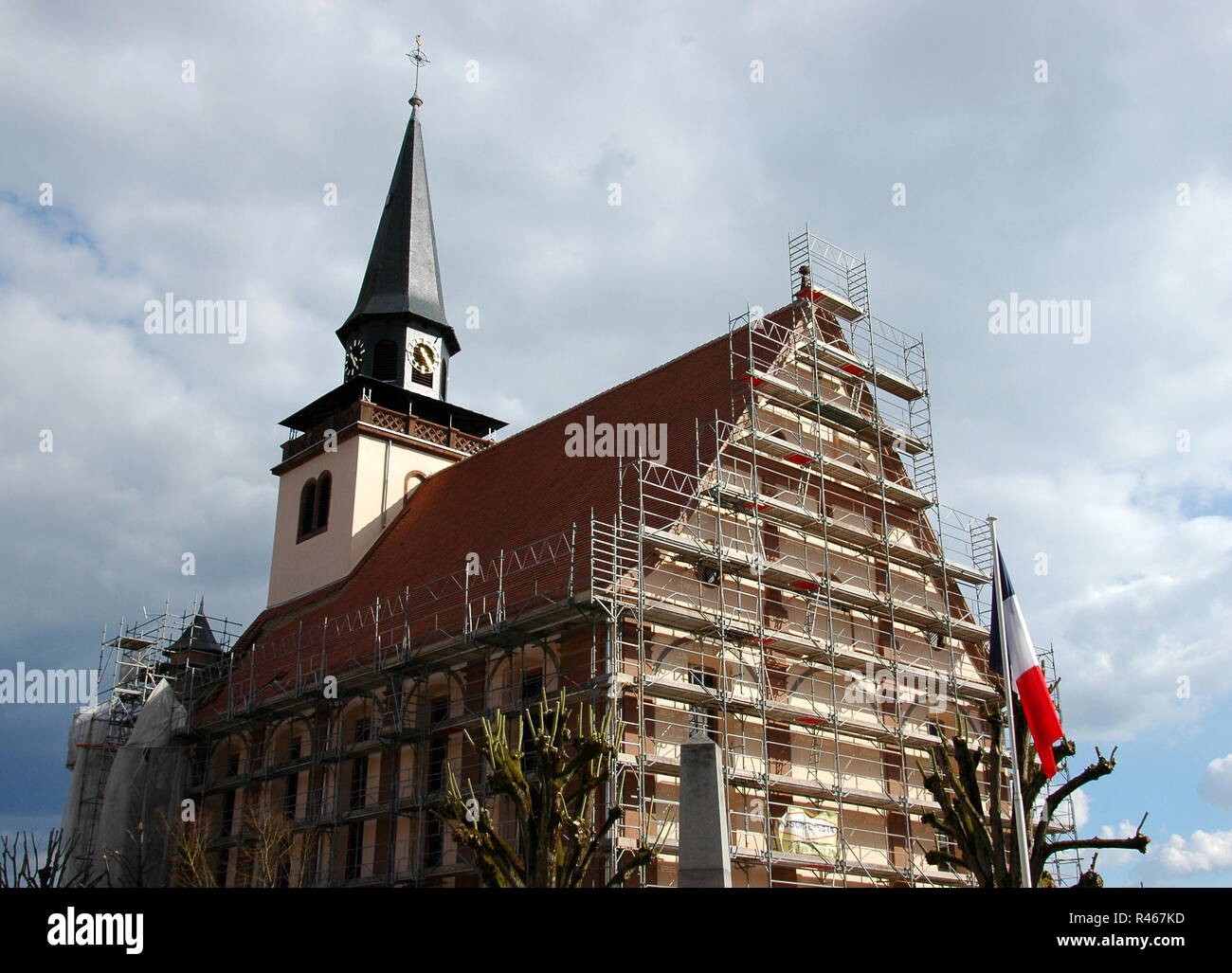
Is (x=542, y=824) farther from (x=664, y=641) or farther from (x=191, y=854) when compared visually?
(x=191, y=854)

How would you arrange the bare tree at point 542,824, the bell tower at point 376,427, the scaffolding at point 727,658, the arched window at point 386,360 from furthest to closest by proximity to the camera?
the arched window at point 386,360
the bell tower at point 376,427
the scaffolding at point 727,658
the bare tree at point 542,824

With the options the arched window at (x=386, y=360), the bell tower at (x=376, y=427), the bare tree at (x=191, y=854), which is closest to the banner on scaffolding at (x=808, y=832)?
the bare tree at (x=191, y=854)

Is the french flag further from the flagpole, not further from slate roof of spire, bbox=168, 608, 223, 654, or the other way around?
slate roof of spire, bbox=168, 608, 223, 654

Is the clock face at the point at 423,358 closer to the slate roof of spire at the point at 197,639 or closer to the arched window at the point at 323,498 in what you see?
the arched window at the point at 323,498

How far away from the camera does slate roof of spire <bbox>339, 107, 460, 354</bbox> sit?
125ft

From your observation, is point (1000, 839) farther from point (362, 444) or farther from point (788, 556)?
point (362, 444)

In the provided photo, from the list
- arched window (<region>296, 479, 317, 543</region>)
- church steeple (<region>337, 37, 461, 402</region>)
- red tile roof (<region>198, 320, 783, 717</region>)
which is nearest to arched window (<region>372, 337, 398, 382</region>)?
church steeple (<region>337, 37, 461, 402</region>)

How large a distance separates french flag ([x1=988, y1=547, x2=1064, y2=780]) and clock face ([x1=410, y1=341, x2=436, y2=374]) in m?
24.1

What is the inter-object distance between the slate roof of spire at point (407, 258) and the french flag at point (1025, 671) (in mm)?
24939

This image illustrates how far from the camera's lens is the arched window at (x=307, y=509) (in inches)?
1420

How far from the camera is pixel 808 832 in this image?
2167cm

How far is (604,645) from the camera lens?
68.5 ft
